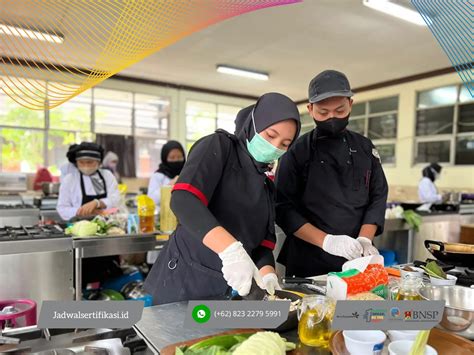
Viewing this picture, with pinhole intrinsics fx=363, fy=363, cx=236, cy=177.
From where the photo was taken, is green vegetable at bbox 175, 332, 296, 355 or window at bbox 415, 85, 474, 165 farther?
window at bbox 415, 85, 474, 165

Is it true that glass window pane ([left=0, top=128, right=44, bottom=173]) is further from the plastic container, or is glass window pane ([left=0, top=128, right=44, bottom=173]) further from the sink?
the sink

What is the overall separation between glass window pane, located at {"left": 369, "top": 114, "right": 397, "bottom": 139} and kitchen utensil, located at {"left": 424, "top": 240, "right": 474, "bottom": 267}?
6934mm

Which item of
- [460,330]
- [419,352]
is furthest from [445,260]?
[419,352]

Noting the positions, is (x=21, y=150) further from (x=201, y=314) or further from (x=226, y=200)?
(x=201, y=314)

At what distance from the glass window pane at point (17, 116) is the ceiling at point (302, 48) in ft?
5.08

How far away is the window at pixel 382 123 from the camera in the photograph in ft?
26.6

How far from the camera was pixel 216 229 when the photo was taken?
114cm

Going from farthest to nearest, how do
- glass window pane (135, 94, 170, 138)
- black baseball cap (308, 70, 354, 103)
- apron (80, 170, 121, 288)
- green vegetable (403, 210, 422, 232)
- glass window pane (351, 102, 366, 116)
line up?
glass window pane (351, 102, 366, 116) < glass window pane (135, 94, 170, 138) < green vegetable (403, 210, 422, 232) < apron (80, 170, 121, 288) < black baseball cap (308, 70, 354, 103)

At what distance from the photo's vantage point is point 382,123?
27.5ft

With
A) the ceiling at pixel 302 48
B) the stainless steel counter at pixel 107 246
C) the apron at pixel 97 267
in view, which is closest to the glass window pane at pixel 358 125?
the ceiling at pixel 302 48

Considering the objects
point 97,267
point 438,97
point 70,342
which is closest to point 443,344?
point 70,342

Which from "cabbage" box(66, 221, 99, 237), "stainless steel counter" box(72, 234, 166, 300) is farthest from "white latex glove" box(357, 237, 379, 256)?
"cabbage" box(66, 221, 99, 237)

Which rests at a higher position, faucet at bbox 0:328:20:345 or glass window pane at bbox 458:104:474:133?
glass window pane at bbox 458:104:474:133

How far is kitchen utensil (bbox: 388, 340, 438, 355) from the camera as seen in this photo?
0.79 m
